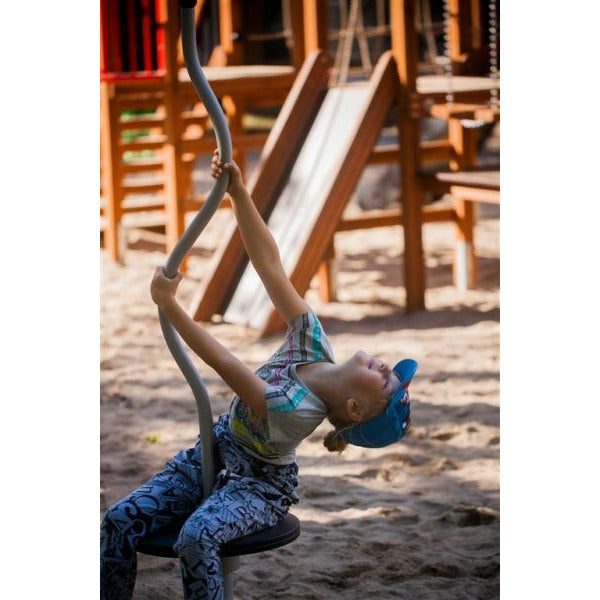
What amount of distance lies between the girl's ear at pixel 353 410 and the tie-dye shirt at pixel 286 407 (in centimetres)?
5

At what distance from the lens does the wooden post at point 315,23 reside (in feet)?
23.3

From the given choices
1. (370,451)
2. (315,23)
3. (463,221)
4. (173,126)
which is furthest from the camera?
(173,126)

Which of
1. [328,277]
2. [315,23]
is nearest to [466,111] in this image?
[315,23]

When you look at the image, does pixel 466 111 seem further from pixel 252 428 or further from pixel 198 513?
pixel 198 513

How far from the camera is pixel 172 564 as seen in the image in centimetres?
348

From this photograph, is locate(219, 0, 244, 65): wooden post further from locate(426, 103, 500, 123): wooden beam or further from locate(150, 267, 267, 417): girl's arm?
locate(150, 267, 267, 417): girl's arm

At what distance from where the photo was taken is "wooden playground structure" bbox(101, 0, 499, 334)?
21.8 feet

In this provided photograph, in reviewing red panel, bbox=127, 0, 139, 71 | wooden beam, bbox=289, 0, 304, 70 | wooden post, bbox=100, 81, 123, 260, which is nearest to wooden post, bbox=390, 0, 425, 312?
wooden beam, bbox=289, 0, 304, 70

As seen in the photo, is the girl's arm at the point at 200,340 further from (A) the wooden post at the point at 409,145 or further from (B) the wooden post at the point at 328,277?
(B) the wooden post at the point at 328,277

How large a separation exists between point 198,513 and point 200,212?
62 centimetres

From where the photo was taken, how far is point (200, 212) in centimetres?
228
